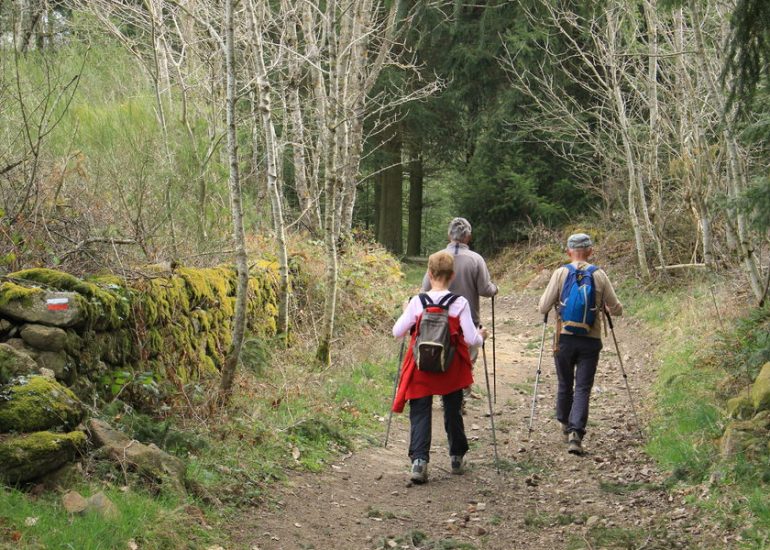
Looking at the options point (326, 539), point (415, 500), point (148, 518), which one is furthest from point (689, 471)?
point (148, 518)

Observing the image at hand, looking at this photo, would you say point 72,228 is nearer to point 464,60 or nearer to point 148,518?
point 148,518

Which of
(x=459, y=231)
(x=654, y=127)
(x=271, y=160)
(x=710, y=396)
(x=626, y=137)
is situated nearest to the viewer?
(x=710, y=396)

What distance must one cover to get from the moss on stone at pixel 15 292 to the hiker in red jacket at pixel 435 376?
9.19ft

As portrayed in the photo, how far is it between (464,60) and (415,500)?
20.3 meters

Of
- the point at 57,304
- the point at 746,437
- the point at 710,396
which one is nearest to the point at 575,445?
the point at 710,396

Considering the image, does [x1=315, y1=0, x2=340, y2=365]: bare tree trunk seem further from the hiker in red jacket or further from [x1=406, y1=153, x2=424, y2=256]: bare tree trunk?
[x1=406, y1=153, x2=424, y2=256]: bare tree trunk

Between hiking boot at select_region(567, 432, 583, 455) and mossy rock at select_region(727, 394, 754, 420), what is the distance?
1354 millimetres

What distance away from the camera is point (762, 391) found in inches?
265

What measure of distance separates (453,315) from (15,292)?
10.9 ft

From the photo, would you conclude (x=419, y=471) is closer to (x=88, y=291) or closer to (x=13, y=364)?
(x=88, y=291)

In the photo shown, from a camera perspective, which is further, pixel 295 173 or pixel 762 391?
pixel 295 173

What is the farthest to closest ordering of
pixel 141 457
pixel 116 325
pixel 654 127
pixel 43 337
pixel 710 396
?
pixel 654 127 → pixel 710 396 → pixel 116 325 → pixel 43 337 → pixel 141 457

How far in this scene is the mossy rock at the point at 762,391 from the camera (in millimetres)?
6645

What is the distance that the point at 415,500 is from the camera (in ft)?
21.4
